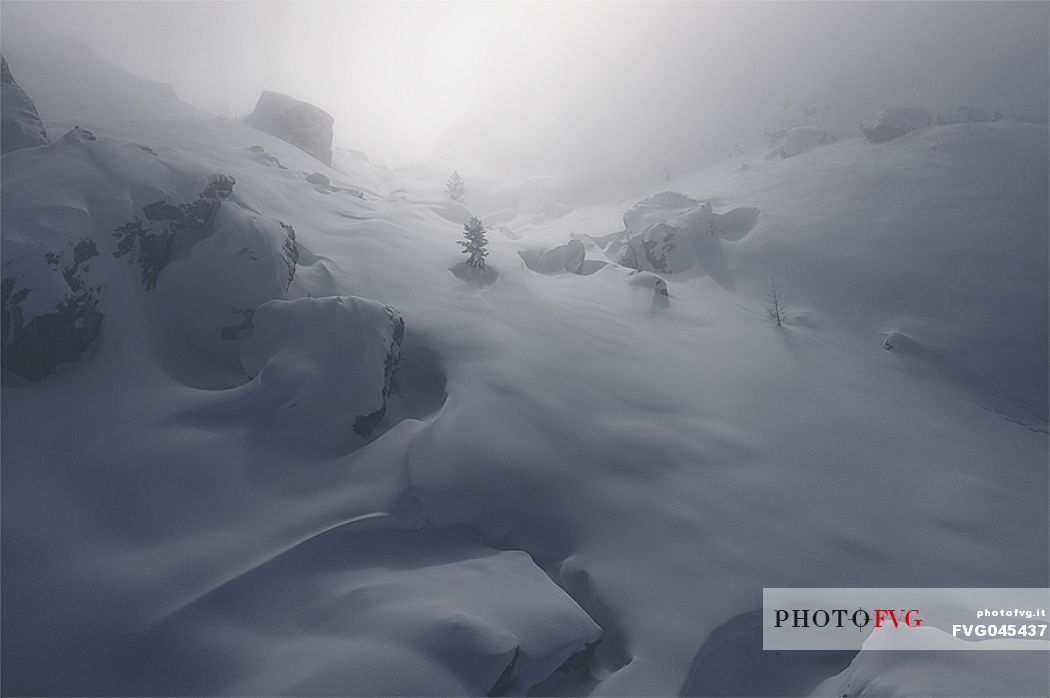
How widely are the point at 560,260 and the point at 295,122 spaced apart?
2433 cm

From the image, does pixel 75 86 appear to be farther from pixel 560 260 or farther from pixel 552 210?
pixel 552 210

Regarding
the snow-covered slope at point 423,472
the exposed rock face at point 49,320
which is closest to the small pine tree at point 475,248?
the snow-covered slope at point 423,472

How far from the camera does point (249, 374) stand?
8.92 meters

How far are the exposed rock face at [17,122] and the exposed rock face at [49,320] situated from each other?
7.98 meters

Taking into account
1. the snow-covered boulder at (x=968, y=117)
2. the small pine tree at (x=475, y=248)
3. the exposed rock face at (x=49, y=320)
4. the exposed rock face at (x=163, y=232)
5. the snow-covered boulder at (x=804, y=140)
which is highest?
the snow-covered boulder at (x=968, y=117)

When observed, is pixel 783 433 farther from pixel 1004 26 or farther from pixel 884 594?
pixel 1004 26

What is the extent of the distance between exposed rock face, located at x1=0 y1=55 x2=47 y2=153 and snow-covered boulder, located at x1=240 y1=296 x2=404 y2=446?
33.5 ft

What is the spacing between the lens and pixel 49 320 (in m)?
7.91

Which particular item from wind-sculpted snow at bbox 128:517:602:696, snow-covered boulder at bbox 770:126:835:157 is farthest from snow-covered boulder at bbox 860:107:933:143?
wind-sculpted snow at bbox 128:517:602:696

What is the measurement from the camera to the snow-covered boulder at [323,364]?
8180 millimetres

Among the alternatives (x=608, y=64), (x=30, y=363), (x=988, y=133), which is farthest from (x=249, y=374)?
(x=608, y=64)

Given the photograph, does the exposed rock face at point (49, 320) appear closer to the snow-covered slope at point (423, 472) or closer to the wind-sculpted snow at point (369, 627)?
the snow-covered slope at point (423, 472)

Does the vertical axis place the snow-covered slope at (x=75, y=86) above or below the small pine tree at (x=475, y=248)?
above

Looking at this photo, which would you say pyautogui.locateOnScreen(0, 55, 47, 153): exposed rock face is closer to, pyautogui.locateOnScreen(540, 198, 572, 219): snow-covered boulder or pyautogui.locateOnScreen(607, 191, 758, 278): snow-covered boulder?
pyautogui.locateOnScreen(607, 191, 758, 278): snow-covered boulder
